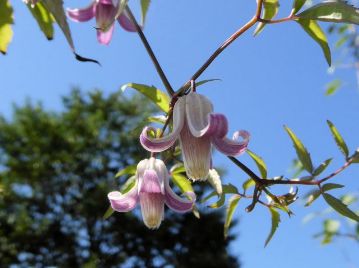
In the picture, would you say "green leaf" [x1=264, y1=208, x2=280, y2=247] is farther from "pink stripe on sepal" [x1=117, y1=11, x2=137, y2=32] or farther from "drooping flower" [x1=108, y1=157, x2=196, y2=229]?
"pink stripe on sepal" [x1=117, y1=11, x2=137, y2=32]

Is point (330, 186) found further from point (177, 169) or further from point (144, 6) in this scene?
point (144, 6)

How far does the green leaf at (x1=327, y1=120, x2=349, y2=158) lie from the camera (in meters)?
0.63

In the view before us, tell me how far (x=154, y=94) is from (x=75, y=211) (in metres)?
10.8

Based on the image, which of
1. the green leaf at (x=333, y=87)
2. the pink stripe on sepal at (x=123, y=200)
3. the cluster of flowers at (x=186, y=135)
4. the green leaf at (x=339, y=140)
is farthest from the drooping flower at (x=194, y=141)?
the green leaf at (x=333, y=87)

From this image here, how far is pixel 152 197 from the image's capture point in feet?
1.82

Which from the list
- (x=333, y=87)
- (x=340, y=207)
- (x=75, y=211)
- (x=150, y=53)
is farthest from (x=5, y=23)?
(x=75, y=211)

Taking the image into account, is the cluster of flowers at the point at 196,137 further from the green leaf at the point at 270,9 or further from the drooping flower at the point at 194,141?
the green leaf at the point at 270,9

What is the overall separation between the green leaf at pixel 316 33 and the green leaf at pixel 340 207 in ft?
0.57

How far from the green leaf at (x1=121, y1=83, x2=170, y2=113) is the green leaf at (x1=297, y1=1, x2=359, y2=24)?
0.17 meters

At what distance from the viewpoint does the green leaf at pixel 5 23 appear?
1.09ft

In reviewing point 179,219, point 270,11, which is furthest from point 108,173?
point 270,11

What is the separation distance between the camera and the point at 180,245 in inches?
435

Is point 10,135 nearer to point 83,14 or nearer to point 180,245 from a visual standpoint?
A: point 180,245

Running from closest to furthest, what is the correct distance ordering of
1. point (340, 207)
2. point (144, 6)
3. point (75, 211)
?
point (144, 6) → point (340, 207) → point (75, 211)
